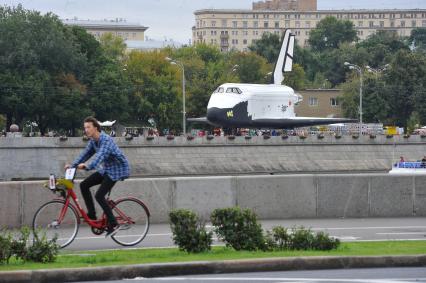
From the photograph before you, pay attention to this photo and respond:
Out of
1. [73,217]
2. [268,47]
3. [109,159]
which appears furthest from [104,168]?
[268,47]

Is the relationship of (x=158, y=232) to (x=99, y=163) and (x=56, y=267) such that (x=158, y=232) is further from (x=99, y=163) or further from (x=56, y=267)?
(x=56, y=267)

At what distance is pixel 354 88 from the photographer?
130 meters

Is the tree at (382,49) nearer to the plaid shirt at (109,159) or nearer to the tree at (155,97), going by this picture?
the tree at (155,97)

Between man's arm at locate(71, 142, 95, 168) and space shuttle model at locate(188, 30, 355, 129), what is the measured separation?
230 ft

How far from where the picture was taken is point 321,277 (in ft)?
50.5

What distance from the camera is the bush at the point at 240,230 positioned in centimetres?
1717

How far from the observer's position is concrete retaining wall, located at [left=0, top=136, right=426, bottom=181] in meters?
72.5

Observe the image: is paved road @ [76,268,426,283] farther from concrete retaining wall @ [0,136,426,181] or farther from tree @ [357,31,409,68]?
tree @ [357,31,409,68]

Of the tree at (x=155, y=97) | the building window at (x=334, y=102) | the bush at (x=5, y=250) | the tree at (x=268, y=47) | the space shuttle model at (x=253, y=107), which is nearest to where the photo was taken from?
the bush at (x=5, y=250)

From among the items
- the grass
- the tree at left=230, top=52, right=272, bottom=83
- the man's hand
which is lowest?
the grass

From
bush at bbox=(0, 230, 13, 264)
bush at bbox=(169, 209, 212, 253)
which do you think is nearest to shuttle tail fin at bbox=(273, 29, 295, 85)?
bush at bbox=(169, 209, 212, 253)

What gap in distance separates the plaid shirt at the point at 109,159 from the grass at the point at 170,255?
3.94 ft

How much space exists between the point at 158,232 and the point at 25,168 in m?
51.7

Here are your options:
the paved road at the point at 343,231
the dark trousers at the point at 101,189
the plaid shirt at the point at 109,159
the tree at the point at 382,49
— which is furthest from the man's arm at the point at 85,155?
the tree at the point at 382,49
